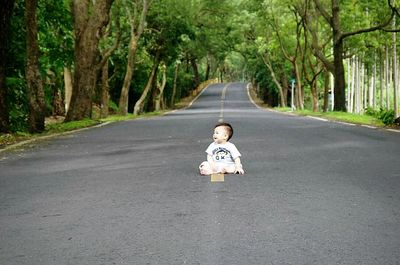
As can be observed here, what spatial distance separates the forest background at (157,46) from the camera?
20.9 meters

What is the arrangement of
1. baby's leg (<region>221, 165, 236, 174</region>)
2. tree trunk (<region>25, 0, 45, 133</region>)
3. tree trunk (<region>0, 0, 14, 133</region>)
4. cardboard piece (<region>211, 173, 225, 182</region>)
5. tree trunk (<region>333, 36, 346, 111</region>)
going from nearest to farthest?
1. cardboard piece (<region>211, 173, 225, 182</region>)
2. baby's leg (<region>221, 165, 236, 174</region>)
3. tree trunk (<region>0, 0, 14, 133</region>)
4. tree trunk (<region>25, 0, 45, 133</region>)
5. tree trunk (<region>333, 36, 346, 111</region>)

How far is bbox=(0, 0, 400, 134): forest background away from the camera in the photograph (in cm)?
2088

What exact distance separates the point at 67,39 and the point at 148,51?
2115 cm

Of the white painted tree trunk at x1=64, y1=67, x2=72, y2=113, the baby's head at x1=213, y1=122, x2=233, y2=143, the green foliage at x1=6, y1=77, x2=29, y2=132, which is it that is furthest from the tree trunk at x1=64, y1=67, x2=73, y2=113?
the baby's head at x1=213, y1=122, x2=233, y2=143

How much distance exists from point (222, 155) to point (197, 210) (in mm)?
2365

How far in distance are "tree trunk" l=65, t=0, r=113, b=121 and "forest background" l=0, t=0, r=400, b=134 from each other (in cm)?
4

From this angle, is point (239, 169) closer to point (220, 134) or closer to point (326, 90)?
point (220, 134)

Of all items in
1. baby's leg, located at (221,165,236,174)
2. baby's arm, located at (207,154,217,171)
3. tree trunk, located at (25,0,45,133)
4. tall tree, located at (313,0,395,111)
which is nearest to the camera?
baby's arm, located at (207,154,217,171)

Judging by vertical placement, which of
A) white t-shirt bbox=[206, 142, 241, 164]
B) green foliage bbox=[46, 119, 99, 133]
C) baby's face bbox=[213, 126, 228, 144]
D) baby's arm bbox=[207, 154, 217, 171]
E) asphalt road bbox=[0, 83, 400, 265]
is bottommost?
green foliage bbox=[46, 119, 99, 133]

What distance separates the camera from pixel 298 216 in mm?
5910

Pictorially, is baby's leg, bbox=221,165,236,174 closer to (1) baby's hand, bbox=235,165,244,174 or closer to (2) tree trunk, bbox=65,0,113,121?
(1) baby's hand, bbox=235,165,244,174

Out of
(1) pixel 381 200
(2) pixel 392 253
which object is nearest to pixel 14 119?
(1) pixel 381 200

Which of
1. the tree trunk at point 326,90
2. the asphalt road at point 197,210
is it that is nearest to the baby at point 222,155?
the asphalt road at point 197,210

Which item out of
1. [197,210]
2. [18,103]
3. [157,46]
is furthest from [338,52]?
[197,210]
